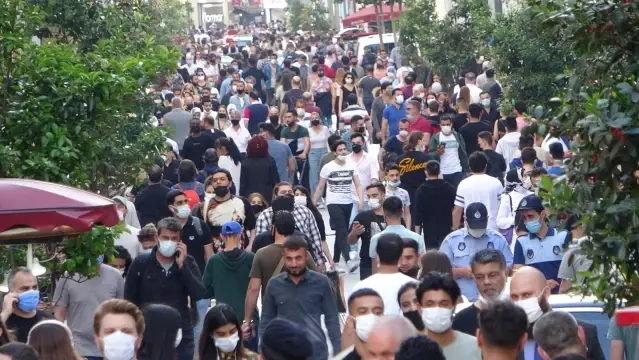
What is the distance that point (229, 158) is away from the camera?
18969mm

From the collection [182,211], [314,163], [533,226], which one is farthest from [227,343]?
[314,163]

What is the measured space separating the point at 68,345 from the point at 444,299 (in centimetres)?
203

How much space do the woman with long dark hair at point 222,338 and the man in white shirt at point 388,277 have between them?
49.9 inches

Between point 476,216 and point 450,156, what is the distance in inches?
253

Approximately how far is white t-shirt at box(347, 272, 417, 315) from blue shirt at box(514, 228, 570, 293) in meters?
2.20

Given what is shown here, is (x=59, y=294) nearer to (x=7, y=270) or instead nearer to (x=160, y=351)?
(x=7, y=270)

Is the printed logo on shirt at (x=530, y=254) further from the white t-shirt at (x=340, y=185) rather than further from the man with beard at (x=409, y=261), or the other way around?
the white t-shirt at (x=340, y=185)

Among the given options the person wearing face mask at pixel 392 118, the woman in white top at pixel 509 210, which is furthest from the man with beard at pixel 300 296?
the person wearing face mask at pixel 392 118

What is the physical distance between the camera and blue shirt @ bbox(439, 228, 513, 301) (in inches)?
466

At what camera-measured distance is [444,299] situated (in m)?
8.02

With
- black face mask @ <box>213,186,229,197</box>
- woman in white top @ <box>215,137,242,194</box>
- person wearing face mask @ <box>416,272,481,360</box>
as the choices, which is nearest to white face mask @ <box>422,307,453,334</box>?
person wearing face mask @ <box>416,272,481,360</box>

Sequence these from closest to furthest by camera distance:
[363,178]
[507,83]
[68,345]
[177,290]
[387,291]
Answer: [68,345] → [387,291] → [177,290] → [363,178] → [507,83]

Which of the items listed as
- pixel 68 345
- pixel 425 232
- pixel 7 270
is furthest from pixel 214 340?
pixel 425 232

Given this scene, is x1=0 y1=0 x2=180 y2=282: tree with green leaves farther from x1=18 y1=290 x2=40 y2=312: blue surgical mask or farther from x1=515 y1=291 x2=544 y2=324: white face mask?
x1=515 y1=291 x2=544 y2=324: white face mask
